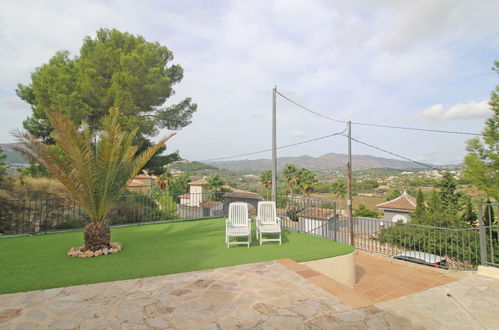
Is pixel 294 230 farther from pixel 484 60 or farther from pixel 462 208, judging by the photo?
pixel 462 208

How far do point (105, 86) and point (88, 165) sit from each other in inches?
359

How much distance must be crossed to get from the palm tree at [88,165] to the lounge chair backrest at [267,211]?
11.2ft

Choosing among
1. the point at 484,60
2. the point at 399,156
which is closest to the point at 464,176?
the point at 399,156

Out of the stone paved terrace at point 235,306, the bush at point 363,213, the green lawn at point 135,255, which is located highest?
the green lawn at point 135,255

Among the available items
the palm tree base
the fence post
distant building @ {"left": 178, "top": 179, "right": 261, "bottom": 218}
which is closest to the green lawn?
the palm tree base

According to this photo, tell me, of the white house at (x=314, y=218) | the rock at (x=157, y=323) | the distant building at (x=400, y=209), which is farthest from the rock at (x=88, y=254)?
the distant building at (x=400, y=209)

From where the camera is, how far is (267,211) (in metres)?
6.68

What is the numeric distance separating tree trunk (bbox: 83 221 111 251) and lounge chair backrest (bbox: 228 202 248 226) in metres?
2.78

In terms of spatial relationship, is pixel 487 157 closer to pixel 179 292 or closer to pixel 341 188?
pixel 179 292

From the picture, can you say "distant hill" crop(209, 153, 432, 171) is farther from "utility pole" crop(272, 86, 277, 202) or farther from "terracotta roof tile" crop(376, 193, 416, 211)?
"utility pole" crop(272, 86, 277, 202)

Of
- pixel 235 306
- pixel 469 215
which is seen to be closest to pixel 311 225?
pixel 235 306

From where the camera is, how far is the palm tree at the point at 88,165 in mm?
4750

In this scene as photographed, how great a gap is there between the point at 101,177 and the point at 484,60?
16942 mm

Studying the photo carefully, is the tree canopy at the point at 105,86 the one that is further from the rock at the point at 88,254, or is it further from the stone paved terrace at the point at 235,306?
the stone paved terrace at the point at 235,306
